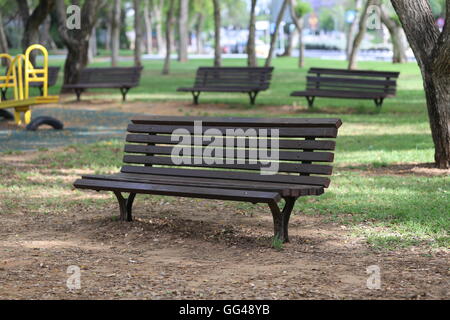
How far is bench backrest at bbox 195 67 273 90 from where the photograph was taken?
20.1 meters

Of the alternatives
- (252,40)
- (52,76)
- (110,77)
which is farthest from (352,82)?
(252,40)

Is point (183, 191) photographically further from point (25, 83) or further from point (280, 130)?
point (25, 83)

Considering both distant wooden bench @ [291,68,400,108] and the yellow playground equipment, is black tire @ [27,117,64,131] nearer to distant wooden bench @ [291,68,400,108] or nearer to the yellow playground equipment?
the yellow playground equipment

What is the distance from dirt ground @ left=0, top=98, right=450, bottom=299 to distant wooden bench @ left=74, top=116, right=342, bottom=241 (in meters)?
0.43

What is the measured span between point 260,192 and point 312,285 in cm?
123

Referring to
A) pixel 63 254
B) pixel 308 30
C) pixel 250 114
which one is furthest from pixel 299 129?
pixel 308 30

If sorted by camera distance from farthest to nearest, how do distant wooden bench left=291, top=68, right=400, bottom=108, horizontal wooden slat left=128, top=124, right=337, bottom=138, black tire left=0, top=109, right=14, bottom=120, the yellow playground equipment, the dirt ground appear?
distant wooden bench left=291, top=68, right=400, bottom=108 → black tire left=0, top=109, right=14, bottom=120 → the yellow playground equipment → horizontal wooden slat left=128, top=124, right=337, bottom=138 → the dirt ground

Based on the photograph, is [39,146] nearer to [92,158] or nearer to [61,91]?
[92,158]

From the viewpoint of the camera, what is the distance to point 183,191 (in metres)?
6.87

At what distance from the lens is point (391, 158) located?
38.1ft

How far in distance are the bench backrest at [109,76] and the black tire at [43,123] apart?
255 inches

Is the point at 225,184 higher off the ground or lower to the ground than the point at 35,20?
lower

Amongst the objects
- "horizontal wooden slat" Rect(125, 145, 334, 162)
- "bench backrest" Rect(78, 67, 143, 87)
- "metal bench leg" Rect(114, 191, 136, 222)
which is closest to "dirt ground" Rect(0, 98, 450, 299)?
"metal bench leg" Rect(114, 191, 136, 222)

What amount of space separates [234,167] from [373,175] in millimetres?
3373
